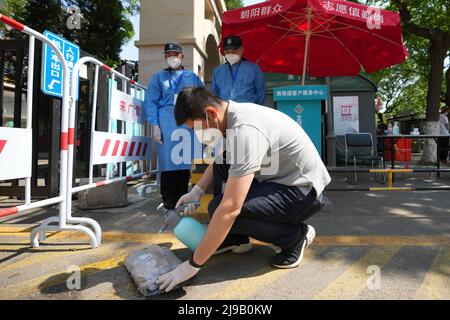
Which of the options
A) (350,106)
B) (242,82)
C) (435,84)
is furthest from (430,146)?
(242,82)

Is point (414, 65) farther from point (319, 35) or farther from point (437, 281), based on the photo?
point (437, 281)

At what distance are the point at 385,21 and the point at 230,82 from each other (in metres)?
2.25

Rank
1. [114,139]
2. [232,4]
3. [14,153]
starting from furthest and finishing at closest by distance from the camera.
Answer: [232,4] → [114,139] → [14,153]

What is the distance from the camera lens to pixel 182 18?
864 cm

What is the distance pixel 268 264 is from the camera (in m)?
2.37

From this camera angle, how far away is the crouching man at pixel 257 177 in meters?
1.83

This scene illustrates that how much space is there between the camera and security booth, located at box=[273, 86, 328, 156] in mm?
4605

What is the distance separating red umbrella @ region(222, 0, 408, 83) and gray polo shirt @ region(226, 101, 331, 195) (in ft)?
8.03

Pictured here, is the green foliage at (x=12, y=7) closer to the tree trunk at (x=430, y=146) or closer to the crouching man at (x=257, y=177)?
the crouching man at (x=257, y=177)

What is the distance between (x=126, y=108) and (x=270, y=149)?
2375 millimetres

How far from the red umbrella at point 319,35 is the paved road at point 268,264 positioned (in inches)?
95.7

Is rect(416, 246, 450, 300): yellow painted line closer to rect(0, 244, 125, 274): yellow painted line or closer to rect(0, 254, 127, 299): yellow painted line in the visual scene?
rect(0, 254, 127, 299): yellow painted line

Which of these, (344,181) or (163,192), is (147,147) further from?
(344,181)

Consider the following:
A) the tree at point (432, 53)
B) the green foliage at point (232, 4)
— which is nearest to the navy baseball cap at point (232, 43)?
the tree at point (432, 53)
